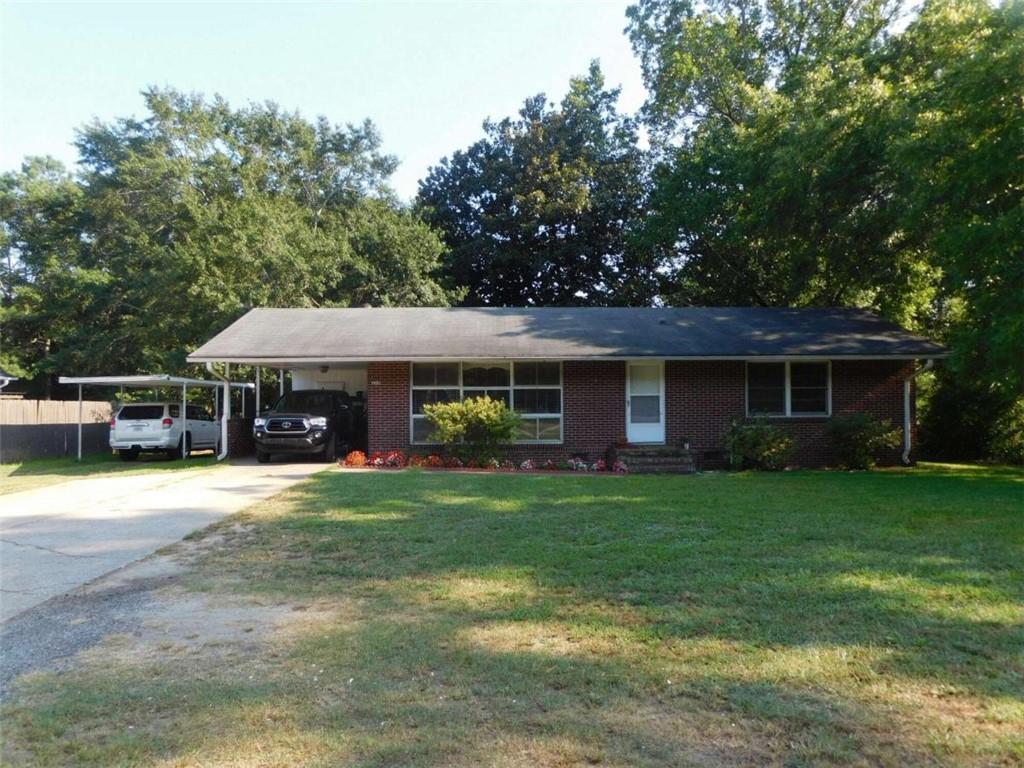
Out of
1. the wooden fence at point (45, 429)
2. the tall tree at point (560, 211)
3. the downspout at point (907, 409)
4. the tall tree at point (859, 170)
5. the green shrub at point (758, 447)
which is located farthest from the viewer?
the tall tree at point (560, 211)

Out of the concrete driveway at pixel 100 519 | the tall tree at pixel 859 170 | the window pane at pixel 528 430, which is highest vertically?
the tall tree at pixel 859 170

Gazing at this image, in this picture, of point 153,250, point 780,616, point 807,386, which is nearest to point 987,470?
point 807,386

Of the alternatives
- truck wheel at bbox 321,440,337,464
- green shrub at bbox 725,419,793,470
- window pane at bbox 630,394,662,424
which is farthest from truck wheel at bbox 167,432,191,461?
green shrub at bbox 725,419,793,470

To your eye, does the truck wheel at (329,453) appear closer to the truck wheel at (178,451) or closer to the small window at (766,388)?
the truck wheel at (178,451)

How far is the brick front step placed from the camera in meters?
15.5

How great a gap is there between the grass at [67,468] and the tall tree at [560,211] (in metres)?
14.2

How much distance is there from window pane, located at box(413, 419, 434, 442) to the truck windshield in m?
2.06

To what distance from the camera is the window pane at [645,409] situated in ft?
56.0

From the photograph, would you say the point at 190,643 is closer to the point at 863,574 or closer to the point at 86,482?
the point at 863,574

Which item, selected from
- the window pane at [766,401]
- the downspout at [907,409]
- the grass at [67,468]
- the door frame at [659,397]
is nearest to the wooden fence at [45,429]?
the grass at [67,468]

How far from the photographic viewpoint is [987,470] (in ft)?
53.5

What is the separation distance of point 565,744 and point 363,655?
149cm

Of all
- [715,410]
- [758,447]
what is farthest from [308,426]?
[758,447]

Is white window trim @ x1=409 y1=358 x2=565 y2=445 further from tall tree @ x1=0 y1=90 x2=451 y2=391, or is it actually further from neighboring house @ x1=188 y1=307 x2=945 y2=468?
tall tree @ x1=0 y1=90 x2=451 y2=391
